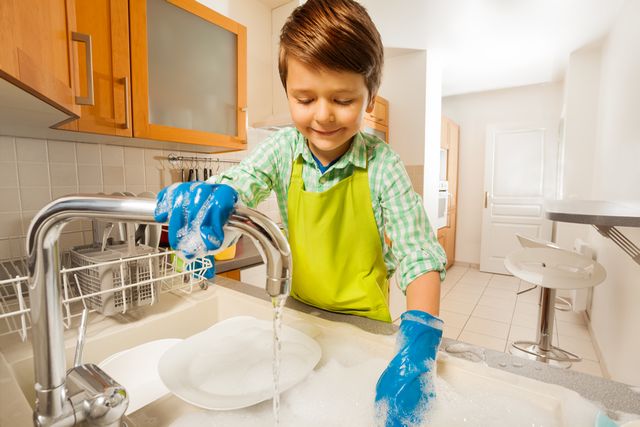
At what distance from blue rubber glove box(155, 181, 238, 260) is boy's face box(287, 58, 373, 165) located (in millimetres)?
395

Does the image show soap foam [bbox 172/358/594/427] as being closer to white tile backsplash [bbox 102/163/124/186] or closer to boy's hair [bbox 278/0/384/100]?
boy's hair [bbox 278/0/384/100]

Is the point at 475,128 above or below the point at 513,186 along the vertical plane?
above

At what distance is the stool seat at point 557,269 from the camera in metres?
1.82


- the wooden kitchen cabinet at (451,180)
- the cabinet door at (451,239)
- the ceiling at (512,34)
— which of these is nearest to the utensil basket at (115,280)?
the ceiling at (512,34)

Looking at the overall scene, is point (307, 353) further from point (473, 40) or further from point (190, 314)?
point (473, 40)

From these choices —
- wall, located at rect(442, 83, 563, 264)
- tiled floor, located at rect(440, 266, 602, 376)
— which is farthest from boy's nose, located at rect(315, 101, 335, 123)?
wall, located at rect(442, 83, 563, 264)

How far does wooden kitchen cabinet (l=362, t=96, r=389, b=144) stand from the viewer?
287 centimetres

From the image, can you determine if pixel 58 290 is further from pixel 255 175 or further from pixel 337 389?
pixel 255 175

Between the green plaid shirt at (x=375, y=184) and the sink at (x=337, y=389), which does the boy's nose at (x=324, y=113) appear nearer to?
the green plaid shirt at (x=375, y=184)

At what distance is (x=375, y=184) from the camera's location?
0.82m

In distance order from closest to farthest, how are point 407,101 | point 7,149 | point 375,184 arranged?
point 375,184 → point 7,149 → point 407,101

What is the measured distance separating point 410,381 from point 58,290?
0.44 m

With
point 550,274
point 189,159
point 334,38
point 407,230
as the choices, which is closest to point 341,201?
point 407,230

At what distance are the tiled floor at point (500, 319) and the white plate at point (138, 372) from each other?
2.31 metres
